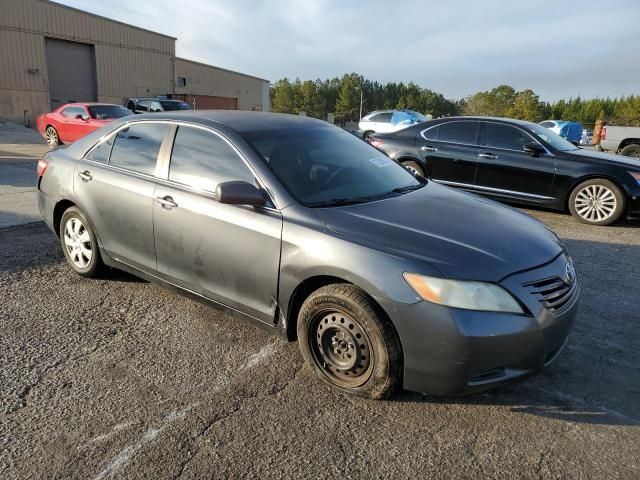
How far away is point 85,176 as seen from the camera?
4164 mm

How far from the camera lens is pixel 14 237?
18.3 ft

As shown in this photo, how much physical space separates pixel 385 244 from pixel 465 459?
1127mm

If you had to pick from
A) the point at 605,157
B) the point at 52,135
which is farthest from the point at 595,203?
the point at 52,135

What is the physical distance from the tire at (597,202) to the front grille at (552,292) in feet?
16.3

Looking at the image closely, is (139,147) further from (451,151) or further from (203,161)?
(451,151)

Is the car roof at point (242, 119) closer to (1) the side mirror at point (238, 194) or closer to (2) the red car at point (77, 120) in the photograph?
(1) the side mirror at point (238, 194)

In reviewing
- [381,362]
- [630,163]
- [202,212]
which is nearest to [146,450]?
[381,362]

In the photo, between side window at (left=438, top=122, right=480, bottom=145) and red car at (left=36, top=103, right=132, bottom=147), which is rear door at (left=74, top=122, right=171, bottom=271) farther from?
red car at (left=36, top=103, right=132, bottom=147)

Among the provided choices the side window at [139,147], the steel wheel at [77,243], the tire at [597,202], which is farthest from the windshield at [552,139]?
the steel wheel at [77,243]

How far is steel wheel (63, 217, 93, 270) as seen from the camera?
4285 millimetres

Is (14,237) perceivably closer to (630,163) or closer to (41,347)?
(41,347)

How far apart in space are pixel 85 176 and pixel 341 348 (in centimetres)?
281

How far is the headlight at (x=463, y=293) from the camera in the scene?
242 centimetres

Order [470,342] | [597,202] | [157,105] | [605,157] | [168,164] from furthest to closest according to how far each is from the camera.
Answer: [157,105] < [605,157] < [597,202] < [168,164] < [470,342]
